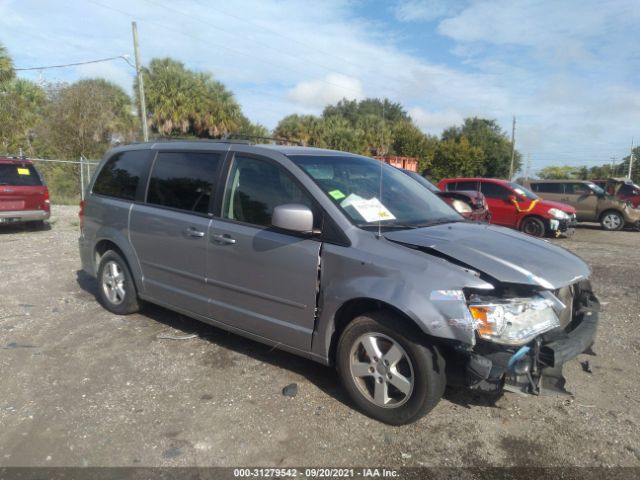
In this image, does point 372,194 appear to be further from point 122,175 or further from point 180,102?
point 180,102

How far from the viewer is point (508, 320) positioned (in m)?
2.93

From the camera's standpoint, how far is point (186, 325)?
5.22 metres

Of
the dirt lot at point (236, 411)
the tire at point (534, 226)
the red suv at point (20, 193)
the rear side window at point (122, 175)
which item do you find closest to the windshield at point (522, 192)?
the tire at point (534, 226)

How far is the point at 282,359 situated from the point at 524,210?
1065cm

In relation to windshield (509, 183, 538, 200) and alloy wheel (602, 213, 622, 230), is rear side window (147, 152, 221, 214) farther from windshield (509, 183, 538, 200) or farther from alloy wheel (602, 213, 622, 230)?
alloy wheel (602, 213, 622, 230)

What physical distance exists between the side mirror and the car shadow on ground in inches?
51.2

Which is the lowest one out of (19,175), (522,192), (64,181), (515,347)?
(515,347)

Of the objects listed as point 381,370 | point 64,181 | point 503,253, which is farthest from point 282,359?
point 64,181

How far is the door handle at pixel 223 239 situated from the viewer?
3996 millimetres

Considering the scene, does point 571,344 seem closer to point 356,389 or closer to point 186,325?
point 356,389

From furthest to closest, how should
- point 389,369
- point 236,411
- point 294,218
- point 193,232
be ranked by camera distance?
1. point 193,232
2. point 236,411
3. point 294,218
4. point 389,369

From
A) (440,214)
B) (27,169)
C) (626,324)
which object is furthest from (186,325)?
(27,169)

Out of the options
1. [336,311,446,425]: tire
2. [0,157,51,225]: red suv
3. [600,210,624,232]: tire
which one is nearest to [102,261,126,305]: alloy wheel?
[336,311,446,425]: tire

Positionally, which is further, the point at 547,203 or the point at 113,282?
the point at 547,203
